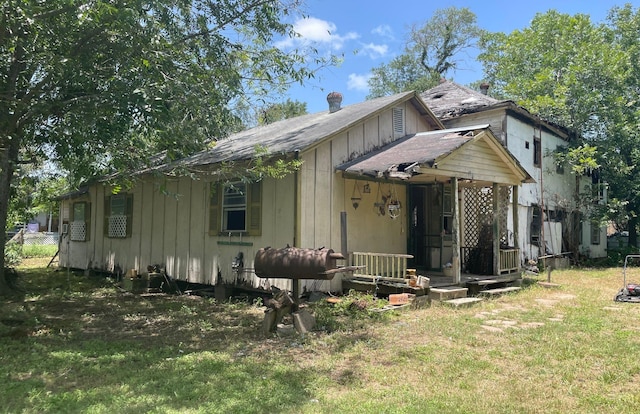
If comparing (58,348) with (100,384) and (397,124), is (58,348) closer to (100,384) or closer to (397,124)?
(100,384)

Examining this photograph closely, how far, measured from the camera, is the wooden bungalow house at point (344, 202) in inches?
363

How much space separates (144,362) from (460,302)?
5.68 m

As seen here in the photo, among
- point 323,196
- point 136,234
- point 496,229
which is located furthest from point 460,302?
point 136,234

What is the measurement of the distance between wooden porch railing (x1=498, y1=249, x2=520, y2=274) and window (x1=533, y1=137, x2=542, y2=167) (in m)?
6.93

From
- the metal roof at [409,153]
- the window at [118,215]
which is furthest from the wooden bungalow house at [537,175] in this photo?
the window at [118,215]

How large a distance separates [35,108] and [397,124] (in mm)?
7664

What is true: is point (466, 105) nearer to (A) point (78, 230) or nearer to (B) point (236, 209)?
(B) point (236, 209)

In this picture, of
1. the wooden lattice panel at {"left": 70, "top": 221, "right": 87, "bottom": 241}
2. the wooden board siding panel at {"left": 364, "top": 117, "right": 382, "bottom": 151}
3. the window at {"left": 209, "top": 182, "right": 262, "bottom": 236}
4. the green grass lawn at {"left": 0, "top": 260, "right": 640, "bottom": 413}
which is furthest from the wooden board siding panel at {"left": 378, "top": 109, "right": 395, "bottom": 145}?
the wooden lattice panel at {"left": 70, "top": 221, "right": 87, "bottom": 241}

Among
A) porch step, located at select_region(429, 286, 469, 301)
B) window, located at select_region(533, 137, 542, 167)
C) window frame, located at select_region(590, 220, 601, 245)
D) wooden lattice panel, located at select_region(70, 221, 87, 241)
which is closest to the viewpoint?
porch step, located at select_region(429, 286, 469, 301)

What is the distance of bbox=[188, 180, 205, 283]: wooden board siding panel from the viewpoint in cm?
1098

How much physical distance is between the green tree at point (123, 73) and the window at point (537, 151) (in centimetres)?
1172

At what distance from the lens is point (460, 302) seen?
8734 mm

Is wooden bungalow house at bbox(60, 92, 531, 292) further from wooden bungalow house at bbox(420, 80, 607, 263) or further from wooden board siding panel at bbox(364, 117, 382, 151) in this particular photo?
wooden bungalow house at bbox(420, 80, 607, 263)

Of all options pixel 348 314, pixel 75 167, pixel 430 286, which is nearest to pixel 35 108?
pixel 75 167
